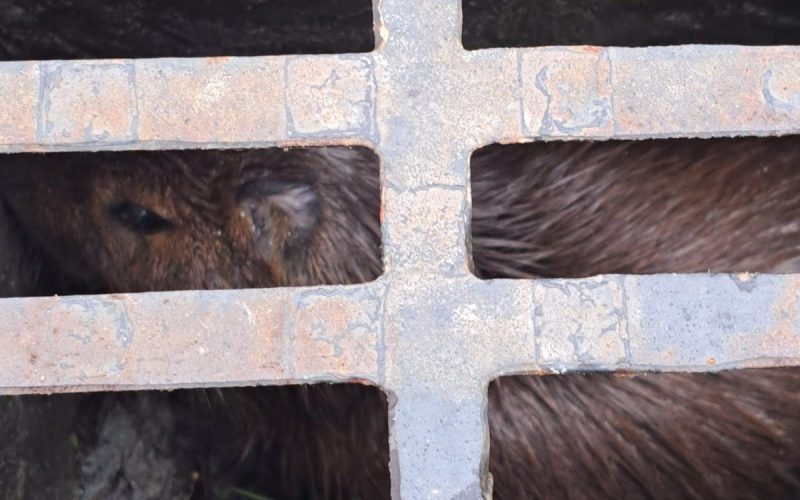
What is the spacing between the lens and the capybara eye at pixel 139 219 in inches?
79.2

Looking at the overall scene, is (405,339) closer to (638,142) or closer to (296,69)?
(296,69)

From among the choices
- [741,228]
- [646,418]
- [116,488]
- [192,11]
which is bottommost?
[116,488]

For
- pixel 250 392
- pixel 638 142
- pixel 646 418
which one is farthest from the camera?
pixel 250 392

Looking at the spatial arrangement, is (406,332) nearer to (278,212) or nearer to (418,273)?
(418,273)

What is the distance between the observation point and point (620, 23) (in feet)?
7.39

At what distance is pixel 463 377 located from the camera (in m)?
1.12

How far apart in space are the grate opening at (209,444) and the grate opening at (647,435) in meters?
0.27

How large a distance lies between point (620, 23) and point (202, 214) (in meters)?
0.99

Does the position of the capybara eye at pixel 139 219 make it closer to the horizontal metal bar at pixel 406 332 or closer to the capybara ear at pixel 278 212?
the capybara ear at pixel 278 212

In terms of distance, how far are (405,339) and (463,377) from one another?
0.07 meters

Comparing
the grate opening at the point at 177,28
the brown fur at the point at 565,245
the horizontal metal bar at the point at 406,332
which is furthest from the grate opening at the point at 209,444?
the horizontal metal bar at the point at 406,332

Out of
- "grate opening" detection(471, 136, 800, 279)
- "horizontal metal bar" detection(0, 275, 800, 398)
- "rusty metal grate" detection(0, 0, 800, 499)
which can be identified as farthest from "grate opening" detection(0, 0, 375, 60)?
"horizontal metal bar" detection(0, 275, 800, 398)

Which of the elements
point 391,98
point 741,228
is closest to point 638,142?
point 741,228

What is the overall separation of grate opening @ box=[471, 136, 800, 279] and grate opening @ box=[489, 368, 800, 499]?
0.19 m
